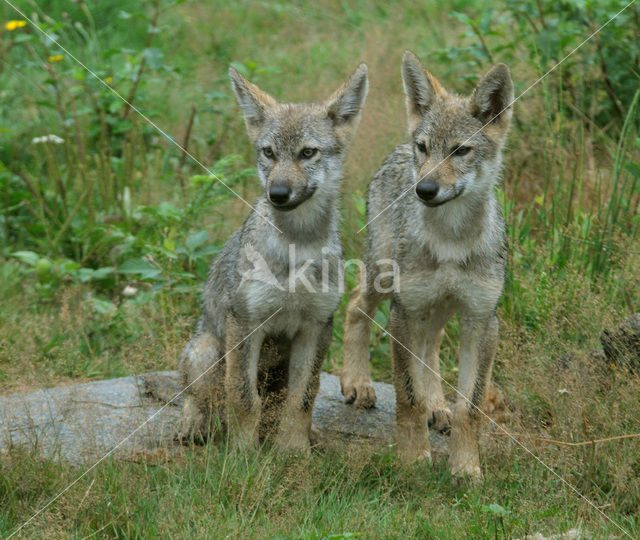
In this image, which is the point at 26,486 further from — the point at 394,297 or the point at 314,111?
the point at 314,111

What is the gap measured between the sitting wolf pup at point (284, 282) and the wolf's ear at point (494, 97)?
0.73 metres

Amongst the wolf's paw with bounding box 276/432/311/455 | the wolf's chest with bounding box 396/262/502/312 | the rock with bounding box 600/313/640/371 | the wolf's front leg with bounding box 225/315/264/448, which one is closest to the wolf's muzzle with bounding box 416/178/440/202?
the wolf's chest with bounding box 396/262/502/312

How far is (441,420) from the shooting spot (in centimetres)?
544

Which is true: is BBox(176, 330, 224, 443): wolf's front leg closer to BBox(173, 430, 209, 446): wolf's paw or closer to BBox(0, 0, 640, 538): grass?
BBox(173, 430, 209, 446): wolf's paw

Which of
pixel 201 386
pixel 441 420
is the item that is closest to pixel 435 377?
pixel 441 420

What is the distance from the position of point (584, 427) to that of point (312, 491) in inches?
56.3

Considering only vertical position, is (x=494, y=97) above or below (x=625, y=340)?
above

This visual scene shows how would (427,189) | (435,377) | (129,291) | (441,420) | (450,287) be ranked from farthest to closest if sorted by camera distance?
(129,291) → (435,377) → (441,420) → (450,287) → (427,189)

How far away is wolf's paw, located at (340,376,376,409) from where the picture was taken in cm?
550

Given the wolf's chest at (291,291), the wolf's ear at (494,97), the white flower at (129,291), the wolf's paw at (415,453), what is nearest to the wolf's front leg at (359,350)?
the wolf's paw at (415,453)

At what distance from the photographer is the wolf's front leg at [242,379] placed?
15.9ft

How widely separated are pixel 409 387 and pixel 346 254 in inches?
86.8

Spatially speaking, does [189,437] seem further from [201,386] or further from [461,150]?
[461,150]

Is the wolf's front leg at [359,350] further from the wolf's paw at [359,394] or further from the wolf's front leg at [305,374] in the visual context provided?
the wolf's front leg at [305,374]
